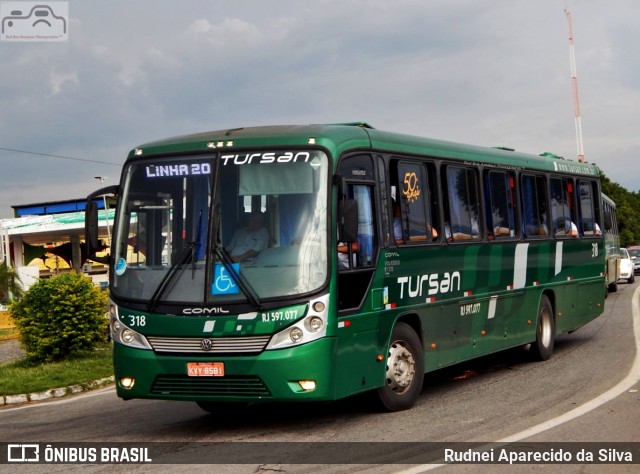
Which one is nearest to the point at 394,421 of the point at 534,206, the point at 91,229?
the point at 91,229

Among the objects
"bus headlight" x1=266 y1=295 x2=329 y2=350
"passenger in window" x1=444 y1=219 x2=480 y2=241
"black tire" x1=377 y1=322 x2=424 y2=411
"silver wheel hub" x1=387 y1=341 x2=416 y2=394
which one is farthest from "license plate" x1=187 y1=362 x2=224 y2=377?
"passenger in window" x1=444 y1=219 x2=480 y2=241

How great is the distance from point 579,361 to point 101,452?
333 inches

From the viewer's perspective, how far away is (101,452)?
29.6ft

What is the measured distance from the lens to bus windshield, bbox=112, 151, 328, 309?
31.1ft

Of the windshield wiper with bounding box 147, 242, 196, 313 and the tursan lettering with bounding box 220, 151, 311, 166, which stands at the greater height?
the tursan lettering with bounding box 220, 151, 311, 166

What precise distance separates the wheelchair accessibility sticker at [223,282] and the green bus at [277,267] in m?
0.02

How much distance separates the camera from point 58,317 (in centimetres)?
1783

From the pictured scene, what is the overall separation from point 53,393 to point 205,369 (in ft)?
20.5

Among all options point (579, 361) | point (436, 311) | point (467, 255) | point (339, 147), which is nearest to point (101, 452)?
point (339, 147)

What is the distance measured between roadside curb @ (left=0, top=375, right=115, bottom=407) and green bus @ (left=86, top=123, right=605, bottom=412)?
4.96 metres

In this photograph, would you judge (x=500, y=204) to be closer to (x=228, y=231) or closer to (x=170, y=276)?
(x=228, y=231)

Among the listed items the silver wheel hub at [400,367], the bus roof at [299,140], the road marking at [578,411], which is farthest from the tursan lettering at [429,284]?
→ the road marking at [578,411]

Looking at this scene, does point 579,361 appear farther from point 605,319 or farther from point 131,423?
point 605,319

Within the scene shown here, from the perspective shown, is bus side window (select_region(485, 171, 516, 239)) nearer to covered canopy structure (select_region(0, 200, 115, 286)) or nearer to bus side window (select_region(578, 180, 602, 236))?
bus side window (select_region(578, 180, 602, 236))
